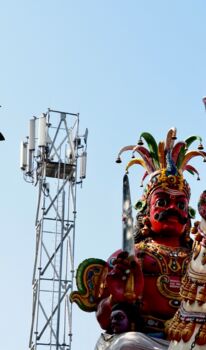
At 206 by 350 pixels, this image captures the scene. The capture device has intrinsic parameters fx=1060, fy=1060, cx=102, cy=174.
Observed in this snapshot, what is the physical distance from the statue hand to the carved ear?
0.88 m

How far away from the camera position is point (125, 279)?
12.8 metres

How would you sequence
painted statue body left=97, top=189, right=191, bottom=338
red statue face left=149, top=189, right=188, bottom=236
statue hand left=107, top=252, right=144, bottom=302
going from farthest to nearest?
red statue face left=149, top=189, right=188, bottom=236
painted statue body left=97, top=189, right=191, bottom=338
statue hand left=107, top=252, right=144, bottom=302

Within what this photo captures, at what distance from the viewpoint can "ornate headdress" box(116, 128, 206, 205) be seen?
14211 mm

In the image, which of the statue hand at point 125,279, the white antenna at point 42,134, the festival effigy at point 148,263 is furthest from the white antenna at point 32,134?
the statue hand at point 125,279

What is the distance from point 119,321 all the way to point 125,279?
0.58 m

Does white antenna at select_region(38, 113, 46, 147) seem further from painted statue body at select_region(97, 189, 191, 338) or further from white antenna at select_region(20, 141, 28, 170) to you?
painted statue body at select_region(97, 189, 191, 338)

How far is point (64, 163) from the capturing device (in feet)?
64.0

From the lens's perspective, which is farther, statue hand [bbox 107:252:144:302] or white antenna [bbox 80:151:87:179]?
white antenna [bbox 80:151:87:179]

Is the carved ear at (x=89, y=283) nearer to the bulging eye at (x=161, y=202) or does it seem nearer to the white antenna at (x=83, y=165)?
the bulging eye at (x=161, y=202)

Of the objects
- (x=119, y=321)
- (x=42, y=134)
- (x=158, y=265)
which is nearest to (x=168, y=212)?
(x=158, y=265)

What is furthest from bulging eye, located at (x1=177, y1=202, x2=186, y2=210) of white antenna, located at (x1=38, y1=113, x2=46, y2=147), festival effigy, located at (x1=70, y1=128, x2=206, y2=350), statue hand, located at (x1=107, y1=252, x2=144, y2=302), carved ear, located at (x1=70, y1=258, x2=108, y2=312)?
white antenna, located at (x1=38, y1=113, x2=46, y2=147)

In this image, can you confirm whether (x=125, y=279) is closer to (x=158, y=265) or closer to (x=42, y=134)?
(x=158, y=265)

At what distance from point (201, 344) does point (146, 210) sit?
413cm

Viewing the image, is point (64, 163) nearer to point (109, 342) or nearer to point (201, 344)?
point (109, 342)
